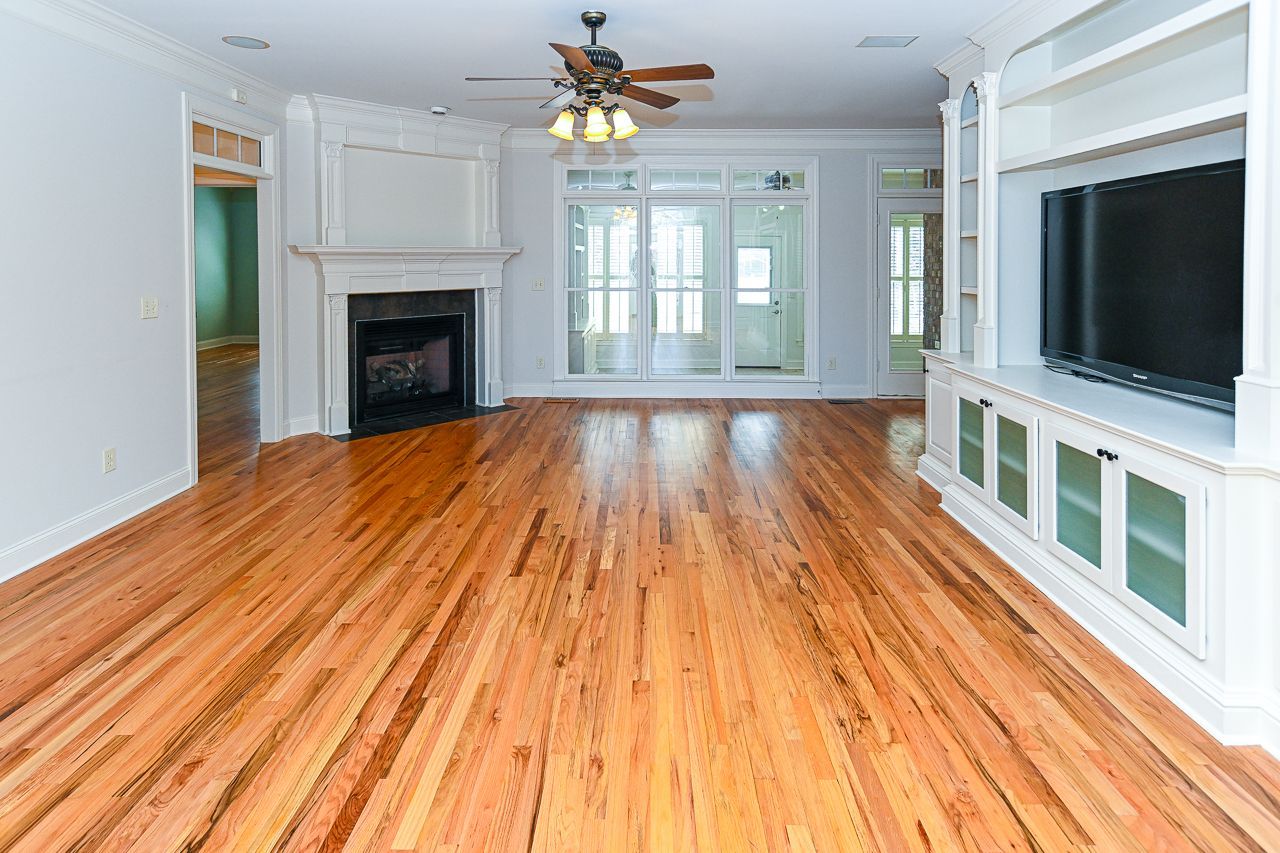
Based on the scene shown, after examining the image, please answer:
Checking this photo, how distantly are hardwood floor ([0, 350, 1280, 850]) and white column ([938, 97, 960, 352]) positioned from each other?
115cm

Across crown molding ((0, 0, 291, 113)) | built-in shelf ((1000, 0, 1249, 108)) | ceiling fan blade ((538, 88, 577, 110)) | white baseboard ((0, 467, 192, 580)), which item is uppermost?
crown molding ((0, 0, 291, 113))

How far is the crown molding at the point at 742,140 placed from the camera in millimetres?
8836

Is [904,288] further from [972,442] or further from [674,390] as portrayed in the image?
[972,442]

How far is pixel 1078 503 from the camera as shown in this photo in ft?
11.2

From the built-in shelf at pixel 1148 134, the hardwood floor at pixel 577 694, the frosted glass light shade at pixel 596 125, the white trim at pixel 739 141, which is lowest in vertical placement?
the hardwood floor at pixel 577 694

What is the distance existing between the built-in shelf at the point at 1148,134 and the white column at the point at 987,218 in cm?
25

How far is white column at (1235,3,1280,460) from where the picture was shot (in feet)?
8.20

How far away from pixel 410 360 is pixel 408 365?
1.9 inches

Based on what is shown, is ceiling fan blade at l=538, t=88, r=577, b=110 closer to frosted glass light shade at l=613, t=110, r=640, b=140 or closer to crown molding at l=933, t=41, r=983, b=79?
frosted glass light shade at l=613, t=110, r=640, b=140

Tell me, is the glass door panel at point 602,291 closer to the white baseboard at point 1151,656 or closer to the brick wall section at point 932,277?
the brick wall section at point 932,277

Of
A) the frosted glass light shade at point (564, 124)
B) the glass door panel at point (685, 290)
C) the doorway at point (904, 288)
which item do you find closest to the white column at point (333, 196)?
the frosted glass light shade at point (564, 124)

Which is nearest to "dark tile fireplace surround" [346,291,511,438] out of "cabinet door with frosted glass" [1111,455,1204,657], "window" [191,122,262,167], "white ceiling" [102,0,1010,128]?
"window" [191,122,262,167]

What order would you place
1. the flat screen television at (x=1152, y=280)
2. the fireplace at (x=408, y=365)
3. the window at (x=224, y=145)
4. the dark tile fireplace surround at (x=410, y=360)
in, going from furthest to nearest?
the fireplace at (x=408, y=365)
the dark tile fireplace surround at (x=410, y=360)
the window at (x=224, y=145)
the flat screen television at (x=1152, y=280)

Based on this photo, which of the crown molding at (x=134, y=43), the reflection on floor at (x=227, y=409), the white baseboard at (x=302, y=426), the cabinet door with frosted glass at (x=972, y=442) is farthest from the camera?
the white baseboard at (x=302, y=426)
